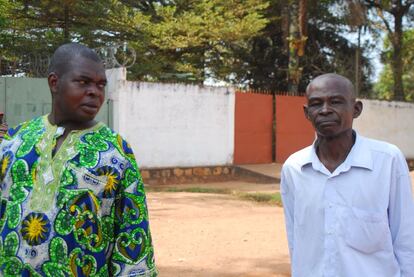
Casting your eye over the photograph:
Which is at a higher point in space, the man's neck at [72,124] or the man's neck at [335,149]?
the man's neck at [72,124]

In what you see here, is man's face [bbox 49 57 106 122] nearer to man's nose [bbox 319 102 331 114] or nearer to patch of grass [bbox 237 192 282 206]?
man's nose [bbox 319 102 331 114]

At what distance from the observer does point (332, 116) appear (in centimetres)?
198

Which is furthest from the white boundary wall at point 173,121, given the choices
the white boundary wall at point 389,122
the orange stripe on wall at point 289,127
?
the white boundary wall at point 389,122

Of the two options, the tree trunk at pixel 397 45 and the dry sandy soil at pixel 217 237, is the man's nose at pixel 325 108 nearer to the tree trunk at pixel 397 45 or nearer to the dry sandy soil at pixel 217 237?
the dry sandy soil at pixel 217 237

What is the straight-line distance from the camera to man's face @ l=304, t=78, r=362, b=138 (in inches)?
78.2

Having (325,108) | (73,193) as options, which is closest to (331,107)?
(325,108)

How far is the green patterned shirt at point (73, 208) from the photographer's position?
164cm

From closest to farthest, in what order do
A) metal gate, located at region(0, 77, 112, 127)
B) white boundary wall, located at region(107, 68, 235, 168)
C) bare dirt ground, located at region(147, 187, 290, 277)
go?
bare dirt ground, located at region(147, 187, 290, 277), metal gate, located at region(0, 77, 112, 127), white boundary wall, located at region(107, 68, 235, 168)

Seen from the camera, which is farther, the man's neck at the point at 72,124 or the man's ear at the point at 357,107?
the man's ear at the point at 357,107

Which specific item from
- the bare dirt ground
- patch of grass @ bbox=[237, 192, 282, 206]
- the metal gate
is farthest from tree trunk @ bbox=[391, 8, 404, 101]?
the metal gate

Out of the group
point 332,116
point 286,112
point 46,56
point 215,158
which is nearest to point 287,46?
point 286,112

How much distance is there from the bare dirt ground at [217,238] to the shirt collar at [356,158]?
2841mm

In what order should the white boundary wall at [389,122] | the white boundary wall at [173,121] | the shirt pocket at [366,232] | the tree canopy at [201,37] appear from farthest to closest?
the white boundary wall at [389,122], the tree canopy at [201,37], the white boundary wall at [173,121], the shirt pocket at [366,232]

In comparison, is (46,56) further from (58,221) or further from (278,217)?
(58,221)
